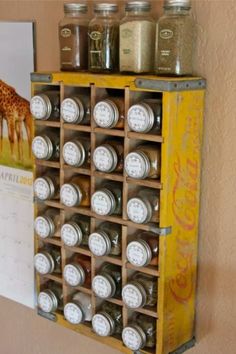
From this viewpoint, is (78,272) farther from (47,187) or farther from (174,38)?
(174,38)

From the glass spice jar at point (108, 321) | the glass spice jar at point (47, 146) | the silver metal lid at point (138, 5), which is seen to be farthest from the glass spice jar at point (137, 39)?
the glass spice jar at point (108, 321)

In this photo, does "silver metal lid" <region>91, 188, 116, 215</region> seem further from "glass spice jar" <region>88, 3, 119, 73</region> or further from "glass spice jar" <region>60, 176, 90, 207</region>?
"glass spice jar" <region>88, 3, 119, 73</region>

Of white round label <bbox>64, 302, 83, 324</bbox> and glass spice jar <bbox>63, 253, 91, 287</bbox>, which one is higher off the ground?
glass spice jar <bbox>63, 253, 91, 287</bbox>

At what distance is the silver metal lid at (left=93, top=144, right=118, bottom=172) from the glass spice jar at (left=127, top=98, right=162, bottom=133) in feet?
0.21

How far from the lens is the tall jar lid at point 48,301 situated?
1170 mm

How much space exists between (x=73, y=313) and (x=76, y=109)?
40cm

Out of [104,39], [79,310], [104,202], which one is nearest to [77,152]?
[104,202]

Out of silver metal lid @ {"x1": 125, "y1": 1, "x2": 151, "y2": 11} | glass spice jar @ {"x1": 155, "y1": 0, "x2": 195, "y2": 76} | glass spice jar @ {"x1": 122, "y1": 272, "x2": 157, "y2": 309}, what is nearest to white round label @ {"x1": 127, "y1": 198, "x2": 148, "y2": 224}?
glass spice jar @ {"x1": 122, "y1": 272, "x2": 157, "y2": 309}

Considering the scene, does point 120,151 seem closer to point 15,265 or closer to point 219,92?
point 219,92

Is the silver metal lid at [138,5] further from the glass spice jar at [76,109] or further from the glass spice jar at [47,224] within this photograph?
the glass spice jar at [47,224]

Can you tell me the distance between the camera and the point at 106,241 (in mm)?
1051

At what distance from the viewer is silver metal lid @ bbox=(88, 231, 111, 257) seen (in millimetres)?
1051

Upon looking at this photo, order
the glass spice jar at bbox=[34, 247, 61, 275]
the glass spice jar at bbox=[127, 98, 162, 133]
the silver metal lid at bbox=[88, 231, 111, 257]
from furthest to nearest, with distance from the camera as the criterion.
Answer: the glass spice jar at bbox=[34, 247, 61, 275], the silver metal lid at bbox=[88, 231, 111, 257], the glass spice jar at bbox=[127, 98, 162, 133]

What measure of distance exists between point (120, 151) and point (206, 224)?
0.21 metres
